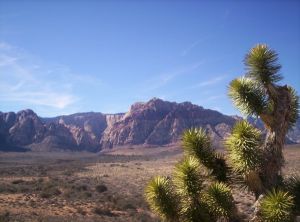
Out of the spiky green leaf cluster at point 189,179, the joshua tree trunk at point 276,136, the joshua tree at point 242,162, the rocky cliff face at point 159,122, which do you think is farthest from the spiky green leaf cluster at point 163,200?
the rocky cliff face at point 159,122

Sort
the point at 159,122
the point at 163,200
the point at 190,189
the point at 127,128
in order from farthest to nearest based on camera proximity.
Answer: the point at 127,128 → the point at 159,122 → the point at 163,200 → the point at 190,189

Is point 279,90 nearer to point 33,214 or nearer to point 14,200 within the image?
point 33,214

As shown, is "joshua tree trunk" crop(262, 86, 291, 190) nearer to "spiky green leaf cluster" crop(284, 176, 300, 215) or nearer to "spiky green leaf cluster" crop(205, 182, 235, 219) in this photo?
"spiky green leaf cluster" crop(284, 176, 300, 215)

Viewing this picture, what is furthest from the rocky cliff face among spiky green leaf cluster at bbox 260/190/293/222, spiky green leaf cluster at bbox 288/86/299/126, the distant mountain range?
spiky green leaf cluster at bbox 260/190/293/222

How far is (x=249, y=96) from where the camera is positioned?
7.42 meters

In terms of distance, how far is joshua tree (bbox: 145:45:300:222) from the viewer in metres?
6.88

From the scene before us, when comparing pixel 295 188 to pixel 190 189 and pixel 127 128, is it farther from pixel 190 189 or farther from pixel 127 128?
pixel 127 128

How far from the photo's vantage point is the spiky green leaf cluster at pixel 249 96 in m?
7.36

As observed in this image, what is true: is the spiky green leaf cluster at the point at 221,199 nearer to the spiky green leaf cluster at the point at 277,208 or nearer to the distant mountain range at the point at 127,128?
the spiky green leaf cluster at the point at 277,208

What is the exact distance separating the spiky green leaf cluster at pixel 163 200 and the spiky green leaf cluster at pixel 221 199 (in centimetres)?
70

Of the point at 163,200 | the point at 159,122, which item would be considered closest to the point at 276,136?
the point at 163,200

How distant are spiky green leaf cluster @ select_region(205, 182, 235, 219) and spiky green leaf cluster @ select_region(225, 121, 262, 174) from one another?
1.47 ft

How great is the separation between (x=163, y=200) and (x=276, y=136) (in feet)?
7.54

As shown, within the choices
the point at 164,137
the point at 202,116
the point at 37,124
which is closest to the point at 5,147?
the point at 37,124
